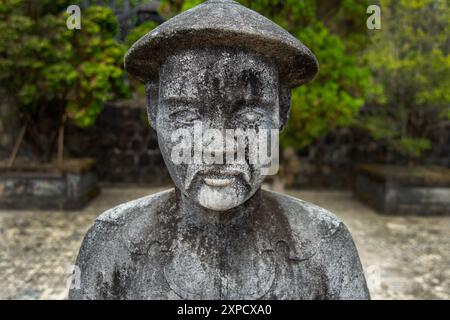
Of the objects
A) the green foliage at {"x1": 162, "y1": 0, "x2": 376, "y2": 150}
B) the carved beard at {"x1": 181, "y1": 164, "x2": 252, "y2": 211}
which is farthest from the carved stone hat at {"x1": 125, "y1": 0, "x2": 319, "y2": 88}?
the green foliage at {"x1": 162, "y1": 0, "x2": 376, "y2": 150}

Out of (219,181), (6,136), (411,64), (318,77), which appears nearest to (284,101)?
(219,181)

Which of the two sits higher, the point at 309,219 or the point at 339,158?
the point at 309,219

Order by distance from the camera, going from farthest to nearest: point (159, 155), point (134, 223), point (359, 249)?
point (159, 155), point (359, 249), point (134, 223)

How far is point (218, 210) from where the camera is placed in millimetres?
1643

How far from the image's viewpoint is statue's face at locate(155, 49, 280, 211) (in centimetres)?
159

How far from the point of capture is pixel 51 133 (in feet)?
28.3

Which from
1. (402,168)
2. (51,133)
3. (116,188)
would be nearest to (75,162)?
(51,133)

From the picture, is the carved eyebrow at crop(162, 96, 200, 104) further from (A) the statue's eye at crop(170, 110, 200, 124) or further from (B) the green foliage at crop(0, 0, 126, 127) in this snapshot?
(B) the green foliage at crop(0, 0, 126, 127)

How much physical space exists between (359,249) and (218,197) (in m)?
4.87

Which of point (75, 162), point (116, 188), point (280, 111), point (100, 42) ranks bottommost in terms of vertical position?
point (116, 188)

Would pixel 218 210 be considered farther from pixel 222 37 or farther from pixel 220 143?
pixel 222 37

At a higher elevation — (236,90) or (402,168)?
(236,90)
